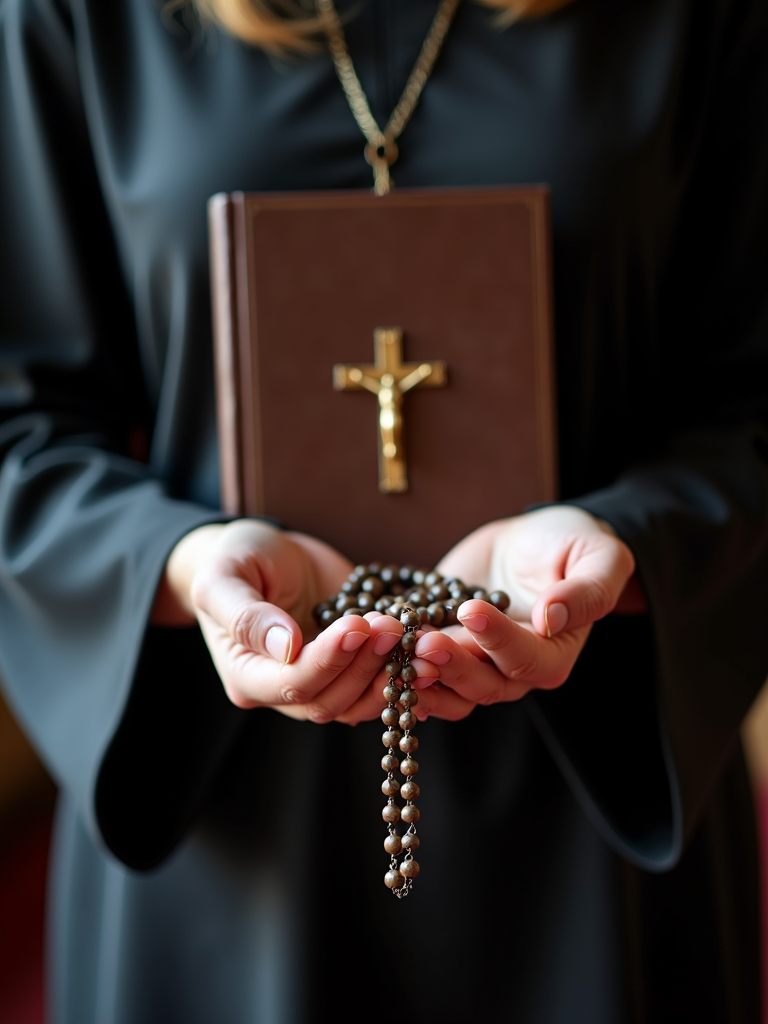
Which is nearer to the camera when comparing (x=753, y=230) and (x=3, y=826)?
(x=753, y=230)

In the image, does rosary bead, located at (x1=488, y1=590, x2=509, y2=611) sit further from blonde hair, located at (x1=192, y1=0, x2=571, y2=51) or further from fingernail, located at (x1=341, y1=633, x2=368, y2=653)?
blonde hair, located at (x1=192, y1=0, x2=571, y2=51)

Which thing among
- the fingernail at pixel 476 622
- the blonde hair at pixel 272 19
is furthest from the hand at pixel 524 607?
the blonde hair at pixel 272 19

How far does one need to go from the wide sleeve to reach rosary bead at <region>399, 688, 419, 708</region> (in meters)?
0.22

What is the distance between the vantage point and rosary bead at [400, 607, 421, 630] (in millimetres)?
647

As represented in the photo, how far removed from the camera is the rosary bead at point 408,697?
65cm

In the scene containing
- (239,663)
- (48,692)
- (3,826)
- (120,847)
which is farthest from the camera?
(3,826)

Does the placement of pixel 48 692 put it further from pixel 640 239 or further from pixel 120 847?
pixel 640 239

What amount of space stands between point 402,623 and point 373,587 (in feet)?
0.36

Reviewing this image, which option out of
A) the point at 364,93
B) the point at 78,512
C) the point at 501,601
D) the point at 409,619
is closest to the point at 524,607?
the point at 501,601

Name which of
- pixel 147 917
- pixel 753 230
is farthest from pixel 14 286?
pixel 753 230

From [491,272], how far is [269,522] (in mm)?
298

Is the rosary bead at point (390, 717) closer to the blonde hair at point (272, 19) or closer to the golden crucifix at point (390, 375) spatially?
the golden crucifix at point (390, 375)

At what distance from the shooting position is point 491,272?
85 centimetres

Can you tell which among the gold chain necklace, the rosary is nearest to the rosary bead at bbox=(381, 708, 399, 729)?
the rosary
